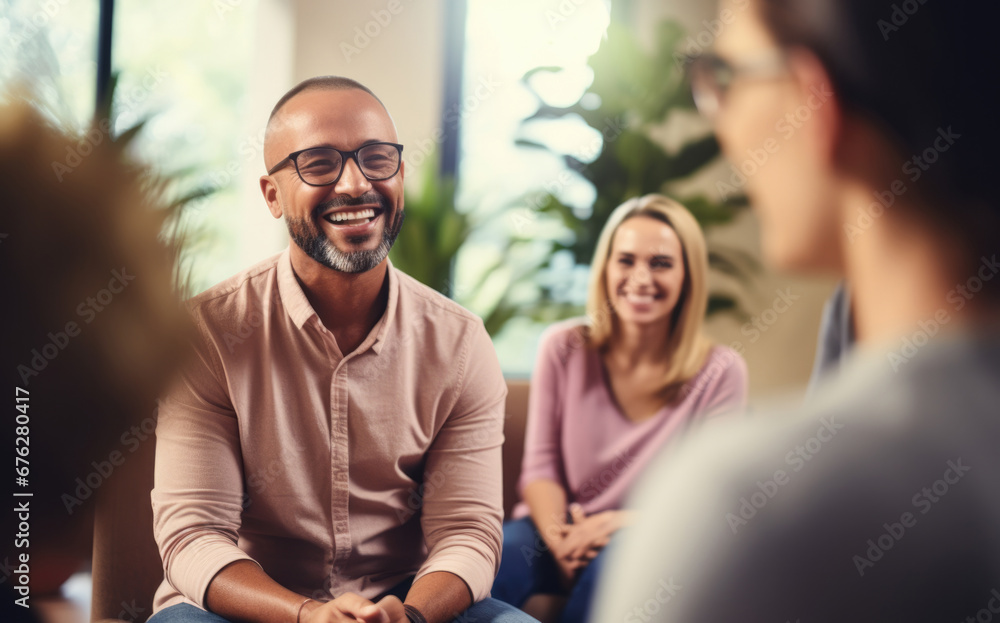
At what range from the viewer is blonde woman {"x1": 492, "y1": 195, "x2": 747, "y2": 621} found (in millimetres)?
1323

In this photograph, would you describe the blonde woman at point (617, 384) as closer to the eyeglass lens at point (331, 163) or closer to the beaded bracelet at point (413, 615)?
the beaded bracelet at point (413, 615)

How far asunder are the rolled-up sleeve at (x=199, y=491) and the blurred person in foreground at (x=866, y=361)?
76 cm

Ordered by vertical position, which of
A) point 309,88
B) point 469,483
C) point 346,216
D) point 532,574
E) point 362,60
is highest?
point 362,60

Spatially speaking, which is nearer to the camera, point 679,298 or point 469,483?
point 469,483

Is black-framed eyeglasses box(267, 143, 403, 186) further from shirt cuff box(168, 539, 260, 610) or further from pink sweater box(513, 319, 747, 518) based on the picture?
pink sweater box(513, 319, 747, 518)

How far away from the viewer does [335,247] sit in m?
0.91

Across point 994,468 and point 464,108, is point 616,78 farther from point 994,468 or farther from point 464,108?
point 994,468

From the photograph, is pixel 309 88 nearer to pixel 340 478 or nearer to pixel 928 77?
pixel 340 478

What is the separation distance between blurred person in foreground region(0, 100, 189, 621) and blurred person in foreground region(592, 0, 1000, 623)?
0.20 m

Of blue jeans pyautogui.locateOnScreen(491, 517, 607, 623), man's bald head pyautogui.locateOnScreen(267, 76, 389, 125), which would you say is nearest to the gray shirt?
man's bald head pyautogui.locateOnScreen(267, 76, 389, 125)

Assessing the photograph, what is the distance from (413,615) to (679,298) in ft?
3.06

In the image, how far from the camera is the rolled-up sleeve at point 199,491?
32.6 inches

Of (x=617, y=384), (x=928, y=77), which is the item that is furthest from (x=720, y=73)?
(x=617, y=384)

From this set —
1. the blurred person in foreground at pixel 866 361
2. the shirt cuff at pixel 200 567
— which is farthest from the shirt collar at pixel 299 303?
the blurred person in foreground at pixel 866 361
